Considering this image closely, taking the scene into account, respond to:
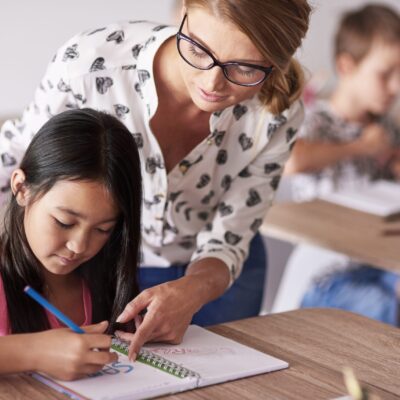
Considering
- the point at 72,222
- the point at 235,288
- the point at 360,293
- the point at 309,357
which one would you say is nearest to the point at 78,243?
the point at 72,222

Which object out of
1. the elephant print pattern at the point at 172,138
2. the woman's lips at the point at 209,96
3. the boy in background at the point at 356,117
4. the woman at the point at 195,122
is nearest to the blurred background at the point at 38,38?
the boy in background at the point at 356,117

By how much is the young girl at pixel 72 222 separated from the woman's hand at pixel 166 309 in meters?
0.06

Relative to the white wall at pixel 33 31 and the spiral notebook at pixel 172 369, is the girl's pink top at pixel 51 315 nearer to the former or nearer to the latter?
the spiral notebook at pixel 172 369

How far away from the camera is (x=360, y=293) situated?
3086mm

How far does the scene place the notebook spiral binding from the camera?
1366mm

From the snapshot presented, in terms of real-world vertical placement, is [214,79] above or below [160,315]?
above

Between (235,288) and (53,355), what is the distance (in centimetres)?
92

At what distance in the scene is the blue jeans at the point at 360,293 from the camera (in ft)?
9.91

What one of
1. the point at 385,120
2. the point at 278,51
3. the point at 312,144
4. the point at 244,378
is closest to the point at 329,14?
the point at 385,120

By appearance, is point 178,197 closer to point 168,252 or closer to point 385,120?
point 168,252

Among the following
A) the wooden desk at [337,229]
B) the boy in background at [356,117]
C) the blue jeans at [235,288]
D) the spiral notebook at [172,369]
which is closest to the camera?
the spiral notebook at [172,369]

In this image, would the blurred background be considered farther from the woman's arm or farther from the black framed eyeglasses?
the woman's arm

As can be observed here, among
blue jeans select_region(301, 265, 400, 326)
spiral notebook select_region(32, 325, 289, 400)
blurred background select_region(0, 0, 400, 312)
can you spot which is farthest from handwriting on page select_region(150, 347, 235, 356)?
blurred background select_region(0, 0, 400, 312)

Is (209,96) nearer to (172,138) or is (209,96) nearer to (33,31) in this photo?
(172,138)
